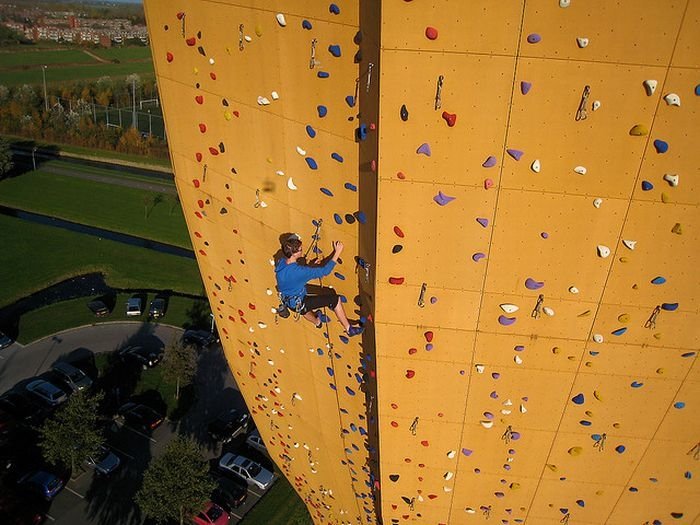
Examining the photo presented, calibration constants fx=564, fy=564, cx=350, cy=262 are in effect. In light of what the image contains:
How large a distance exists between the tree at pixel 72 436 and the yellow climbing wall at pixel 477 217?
34.2ft

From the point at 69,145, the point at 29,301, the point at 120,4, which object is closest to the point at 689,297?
the point at 29,301

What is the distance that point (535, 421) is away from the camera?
481 cm

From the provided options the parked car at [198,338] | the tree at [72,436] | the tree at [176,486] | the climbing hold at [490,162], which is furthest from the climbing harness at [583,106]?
the parked car at [198,338]

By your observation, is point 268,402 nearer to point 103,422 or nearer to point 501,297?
point 501,297

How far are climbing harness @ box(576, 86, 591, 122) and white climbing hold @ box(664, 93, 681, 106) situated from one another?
410 millimetres

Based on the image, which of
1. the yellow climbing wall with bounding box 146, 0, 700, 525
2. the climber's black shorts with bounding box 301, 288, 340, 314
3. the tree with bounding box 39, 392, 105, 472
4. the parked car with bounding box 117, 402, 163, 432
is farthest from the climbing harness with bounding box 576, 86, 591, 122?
the parked car with bounding box 117, 402, 163, 432

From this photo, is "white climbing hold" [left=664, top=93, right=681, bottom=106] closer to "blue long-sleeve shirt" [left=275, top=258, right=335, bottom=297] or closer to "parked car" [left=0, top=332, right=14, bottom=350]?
"blue long-sleeve shirt" [left=275, top=258, right=335, bottom=297]

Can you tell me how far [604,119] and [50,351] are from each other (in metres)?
20.3

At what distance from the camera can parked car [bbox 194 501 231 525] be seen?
1381 cm

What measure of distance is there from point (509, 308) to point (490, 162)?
1.17 metres

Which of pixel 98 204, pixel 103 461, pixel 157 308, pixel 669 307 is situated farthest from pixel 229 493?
pixel 98 204

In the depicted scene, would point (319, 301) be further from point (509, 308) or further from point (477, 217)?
point (477, 217)

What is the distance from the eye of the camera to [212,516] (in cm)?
1391

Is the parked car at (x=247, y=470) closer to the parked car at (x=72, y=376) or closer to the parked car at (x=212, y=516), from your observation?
the parked car at (x=212, y=516)
